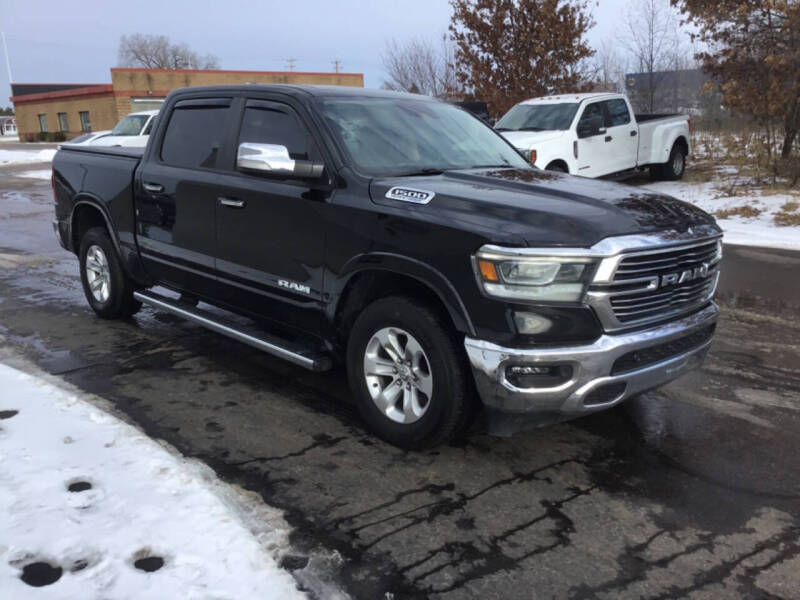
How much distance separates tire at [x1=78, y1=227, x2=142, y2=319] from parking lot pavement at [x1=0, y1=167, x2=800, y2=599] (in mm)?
415

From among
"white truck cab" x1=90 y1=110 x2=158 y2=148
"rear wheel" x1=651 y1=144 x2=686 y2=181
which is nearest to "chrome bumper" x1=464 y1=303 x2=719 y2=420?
"rear wheel" x1=651 y1=144 x2=686 y2=181

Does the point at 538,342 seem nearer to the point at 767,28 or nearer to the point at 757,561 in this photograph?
the point at 757,561

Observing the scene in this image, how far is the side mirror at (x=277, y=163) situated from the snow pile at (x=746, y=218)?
5126 mm

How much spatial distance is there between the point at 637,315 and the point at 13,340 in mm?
4941

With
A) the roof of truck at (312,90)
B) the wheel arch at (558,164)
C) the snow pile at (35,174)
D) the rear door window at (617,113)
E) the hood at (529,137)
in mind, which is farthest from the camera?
the snow pile at (35,174)

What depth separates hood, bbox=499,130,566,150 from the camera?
1161 centimetres

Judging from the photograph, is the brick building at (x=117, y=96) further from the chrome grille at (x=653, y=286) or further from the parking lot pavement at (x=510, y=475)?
the chrome grille at (x=653, y=286)

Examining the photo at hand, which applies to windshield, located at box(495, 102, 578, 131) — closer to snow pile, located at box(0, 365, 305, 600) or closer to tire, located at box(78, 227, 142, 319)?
tire, located at box(78, 227, 142, 319)

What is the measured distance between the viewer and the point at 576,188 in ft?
13.1

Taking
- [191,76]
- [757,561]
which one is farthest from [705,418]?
[191,76]

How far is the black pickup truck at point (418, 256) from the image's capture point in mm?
3277

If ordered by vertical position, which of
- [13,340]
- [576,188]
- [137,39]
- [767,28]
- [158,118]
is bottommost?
[13,340]

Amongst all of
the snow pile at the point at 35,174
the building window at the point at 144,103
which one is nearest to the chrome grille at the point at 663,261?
the snow pile at the point at 35,174

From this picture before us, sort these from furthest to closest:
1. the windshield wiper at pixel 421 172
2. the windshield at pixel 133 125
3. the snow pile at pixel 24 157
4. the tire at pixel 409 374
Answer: the snow pile at pixel 24 157, the windshield at pixel 133 125, the windshield wiper at pixel 421 172, the tire at pixel 409 374
